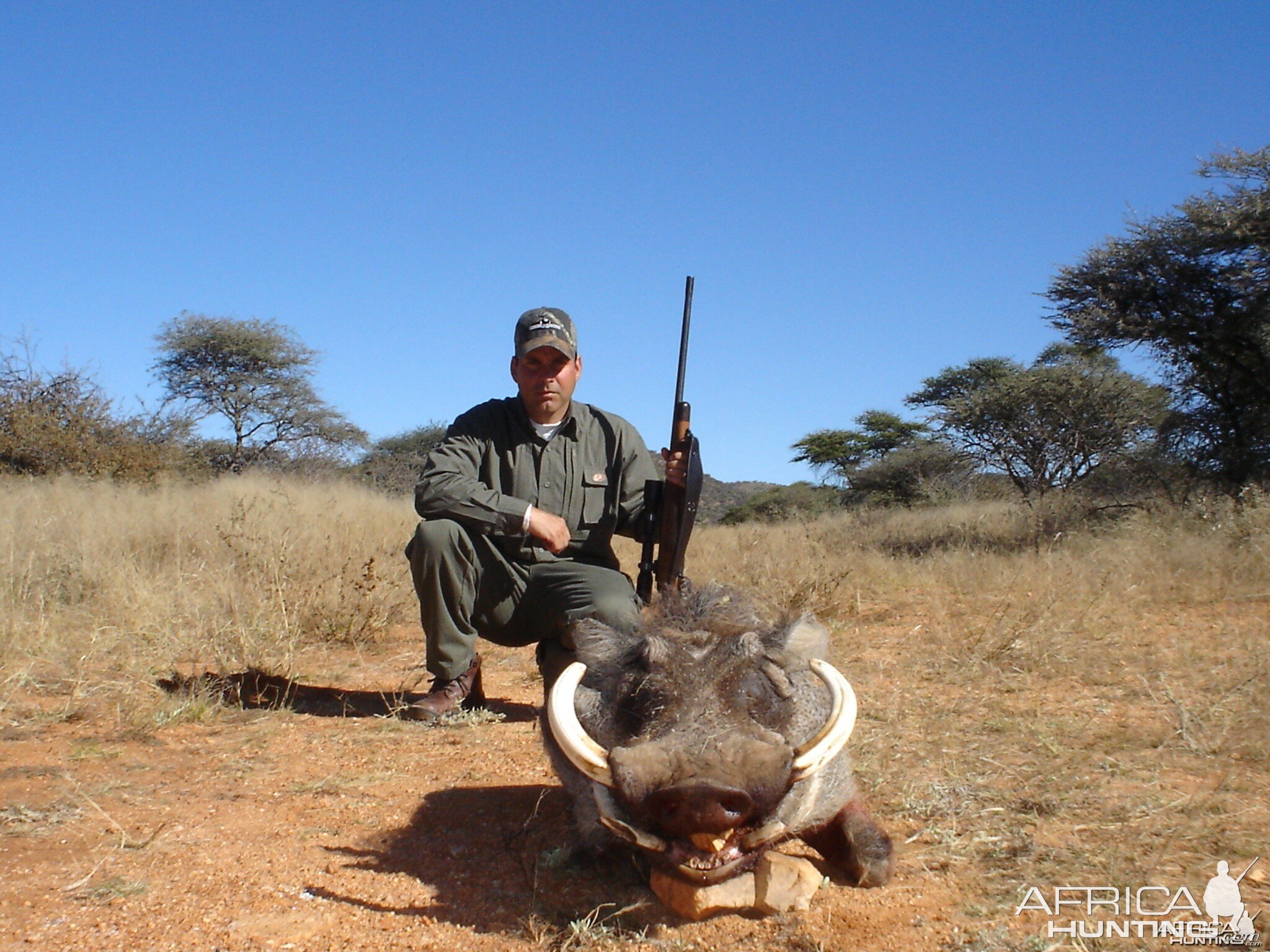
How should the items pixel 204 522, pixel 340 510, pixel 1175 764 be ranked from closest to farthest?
1. pixel 1175 764
2. pixel 204 522
3. pixel 340 510

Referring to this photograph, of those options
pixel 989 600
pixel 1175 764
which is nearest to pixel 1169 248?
pixel 989 600

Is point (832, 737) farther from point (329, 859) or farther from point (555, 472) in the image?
point (555, 472)

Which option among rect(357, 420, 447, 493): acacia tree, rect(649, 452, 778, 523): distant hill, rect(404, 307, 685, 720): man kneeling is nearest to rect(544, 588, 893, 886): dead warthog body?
rect(404, 307, 685, 720): man kneeling

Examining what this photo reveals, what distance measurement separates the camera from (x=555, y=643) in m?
3.98

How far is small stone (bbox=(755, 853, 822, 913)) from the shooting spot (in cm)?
204

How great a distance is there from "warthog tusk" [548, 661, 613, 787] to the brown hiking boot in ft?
6.65

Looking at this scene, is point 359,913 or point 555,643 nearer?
point 359,913

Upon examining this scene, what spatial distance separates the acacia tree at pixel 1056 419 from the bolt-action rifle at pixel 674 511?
33.0 ft

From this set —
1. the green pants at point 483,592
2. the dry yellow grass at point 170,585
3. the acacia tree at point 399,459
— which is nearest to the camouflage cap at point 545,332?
the green pants at point 483,592

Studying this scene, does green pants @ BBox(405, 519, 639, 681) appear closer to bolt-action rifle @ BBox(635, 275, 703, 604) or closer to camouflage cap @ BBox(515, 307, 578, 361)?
bolt-action rifle @ BBox(635, 275, 703, 604)

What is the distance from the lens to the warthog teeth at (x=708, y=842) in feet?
6.07

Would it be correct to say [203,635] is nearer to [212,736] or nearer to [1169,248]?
[212,736]

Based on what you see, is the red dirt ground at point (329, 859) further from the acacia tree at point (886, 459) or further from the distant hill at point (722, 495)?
the distant hill at point (722, 495)

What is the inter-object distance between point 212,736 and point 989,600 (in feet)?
15.0
